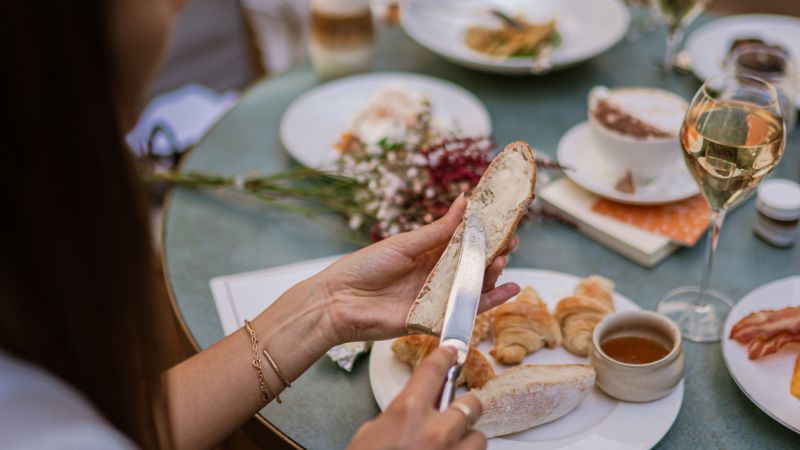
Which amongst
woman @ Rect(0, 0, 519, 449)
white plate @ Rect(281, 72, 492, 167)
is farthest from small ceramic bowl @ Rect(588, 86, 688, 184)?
woman @ Rect(0, 0, 519, 449)

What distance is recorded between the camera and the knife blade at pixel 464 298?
0.87m

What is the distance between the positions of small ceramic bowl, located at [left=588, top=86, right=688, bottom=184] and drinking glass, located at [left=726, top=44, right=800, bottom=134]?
0.24 metres

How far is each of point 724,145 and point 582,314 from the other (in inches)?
12.0

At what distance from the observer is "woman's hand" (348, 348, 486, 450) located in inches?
31.4

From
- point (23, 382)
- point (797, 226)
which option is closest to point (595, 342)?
point (797, 226)

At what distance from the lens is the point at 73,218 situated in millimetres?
678

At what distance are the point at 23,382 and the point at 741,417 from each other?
2.87 feet

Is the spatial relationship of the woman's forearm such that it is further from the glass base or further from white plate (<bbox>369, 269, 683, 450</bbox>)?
the glass base

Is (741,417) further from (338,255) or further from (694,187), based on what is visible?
(338,255)

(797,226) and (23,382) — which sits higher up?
(23,382)

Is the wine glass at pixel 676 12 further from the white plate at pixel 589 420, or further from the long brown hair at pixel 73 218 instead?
the long brown hair at pixel 73 218

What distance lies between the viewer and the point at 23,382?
2.23 feet

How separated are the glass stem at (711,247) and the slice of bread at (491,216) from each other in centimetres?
31

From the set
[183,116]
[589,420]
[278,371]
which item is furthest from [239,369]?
[183,116]
